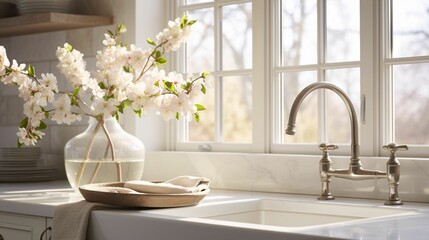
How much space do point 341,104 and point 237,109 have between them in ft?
1.66

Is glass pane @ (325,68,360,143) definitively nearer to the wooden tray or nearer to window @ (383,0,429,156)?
window @ (383,0,429,156)

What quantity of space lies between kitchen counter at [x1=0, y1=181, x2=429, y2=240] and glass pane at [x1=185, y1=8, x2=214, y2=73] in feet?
2.13

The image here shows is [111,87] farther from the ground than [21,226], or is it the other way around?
[111,87]

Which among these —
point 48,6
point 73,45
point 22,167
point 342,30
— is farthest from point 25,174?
point 342,30

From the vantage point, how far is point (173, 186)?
246 centimetres

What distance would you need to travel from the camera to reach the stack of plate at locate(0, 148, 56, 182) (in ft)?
11.3

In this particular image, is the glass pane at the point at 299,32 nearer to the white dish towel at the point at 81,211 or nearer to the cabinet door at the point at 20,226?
the white dish towel at the point at 81,211

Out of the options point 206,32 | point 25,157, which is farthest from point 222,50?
point 25,157

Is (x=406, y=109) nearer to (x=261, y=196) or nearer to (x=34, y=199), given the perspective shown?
(x=261, y=196)

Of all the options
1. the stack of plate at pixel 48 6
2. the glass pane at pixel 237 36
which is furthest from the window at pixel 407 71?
the stack of plate at pixel 48 6

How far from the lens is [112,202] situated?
2373mm

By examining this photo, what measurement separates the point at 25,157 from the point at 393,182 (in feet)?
5.82

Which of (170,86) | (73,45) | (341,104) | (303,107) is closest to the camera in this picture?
(170,86)

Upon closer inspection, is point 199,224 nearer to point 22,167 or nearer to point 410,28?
point 410,28
